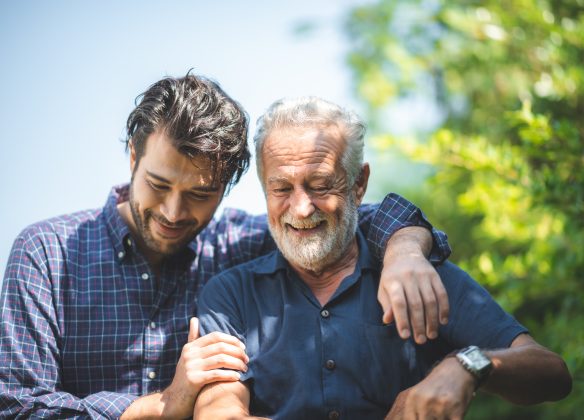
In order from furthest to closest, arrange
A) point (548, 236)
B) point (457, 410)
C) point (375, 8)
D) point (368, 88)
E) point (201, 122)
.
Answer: point (368, 88), point (375, 8), point (548, 236), point (201, 122), point (457, 410)

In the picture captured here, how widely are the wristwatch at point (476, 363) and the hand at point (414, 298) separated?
11 cm

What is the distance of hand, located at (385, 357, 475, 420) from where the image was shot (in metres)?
1.88

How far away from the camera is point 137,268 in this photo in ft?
9.19

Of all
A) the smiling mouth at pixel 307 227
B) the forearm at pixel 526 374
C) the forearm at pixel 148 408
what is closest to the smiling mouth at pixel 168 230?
the smiling mouth at pixel 307 227

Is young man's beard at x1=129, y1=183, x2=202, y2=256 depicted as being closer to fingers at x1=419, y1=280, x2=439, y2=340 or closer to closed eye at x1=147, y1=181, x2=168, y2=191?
closed eye at x1=147, y1=181, x2=168, y2=191

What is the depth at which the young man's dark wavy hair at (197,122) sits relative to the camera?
8.79 feet

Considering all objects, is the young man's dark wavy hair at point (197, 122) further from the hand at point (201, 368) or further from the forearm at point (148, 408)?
the forearm at point (148, 408)

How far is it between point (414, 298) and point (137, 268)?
1342 mm

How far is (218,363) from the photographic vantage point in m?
2.20

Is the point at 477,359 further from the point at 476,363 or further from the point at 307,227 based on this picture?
the point at 307,227

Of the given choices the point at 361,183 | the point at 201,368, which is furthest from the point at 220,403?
the point at 361,183

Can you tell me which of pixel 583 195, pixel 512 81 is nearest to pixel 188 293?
pixel 583 195

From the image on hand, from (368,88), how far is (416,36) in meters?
1.15

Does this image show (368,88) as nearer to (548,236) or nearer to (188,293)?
(548,236)
